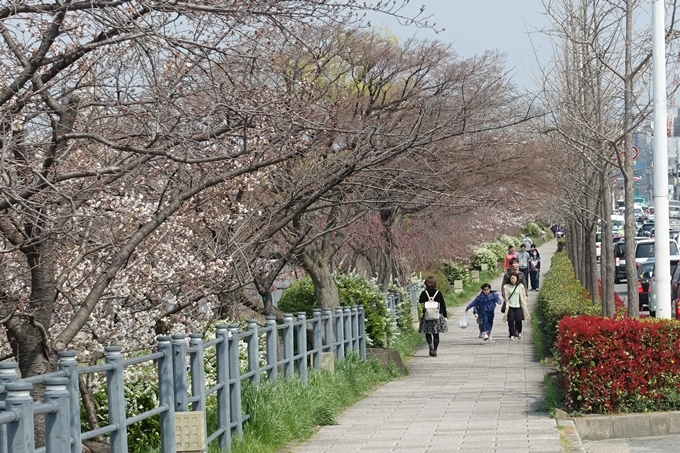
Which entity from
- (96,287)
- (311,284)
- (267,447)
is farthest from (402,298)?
(96,287)

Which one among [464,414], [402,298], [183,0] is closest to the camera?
[183,0]

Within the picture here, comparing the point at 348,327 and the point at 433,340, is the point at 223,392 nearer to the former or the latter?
the point at 348,327

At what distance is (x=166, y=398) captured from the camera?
26.6ft

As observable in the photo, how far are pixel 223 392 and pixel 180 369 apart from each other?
1.12 metres

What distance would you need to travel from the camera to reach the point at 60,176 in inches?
280

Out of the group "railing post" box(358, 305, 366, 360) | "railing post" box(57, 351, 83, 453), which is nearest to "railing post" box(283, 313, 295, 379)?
"railing post" box(358, 305, 366, 360)

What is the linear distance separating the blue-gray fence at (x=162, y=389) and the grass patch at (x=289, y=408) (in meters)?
0.14

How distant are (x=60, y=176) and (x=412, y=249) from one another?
78.0 feet

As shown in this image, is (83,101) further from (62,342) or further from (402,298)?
(402,298)

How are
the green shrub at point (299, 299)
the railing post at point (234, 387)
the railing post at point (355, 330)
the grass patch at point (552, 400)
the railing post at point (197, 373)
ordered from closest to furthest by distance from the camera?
the railing post at point (197, 373) < the railing post at point (234, 387) < the grass patch at point (552, 400) < the railing post at point (355, 330) < the green shrub at point (299, 299)

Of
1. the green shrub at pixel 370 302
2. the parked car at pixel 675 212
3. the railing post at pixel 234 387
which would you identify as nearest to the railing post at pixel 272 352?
the railing post at pixel 234 387

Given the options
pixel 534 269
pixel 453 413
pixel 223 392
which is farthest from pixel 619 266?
pixel 223 392

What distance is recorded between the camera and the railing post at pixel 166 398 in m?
8.09

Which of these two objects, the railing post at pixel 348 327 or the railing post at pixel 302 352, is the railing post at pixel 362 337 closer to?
the railing post at pixel 348 327
